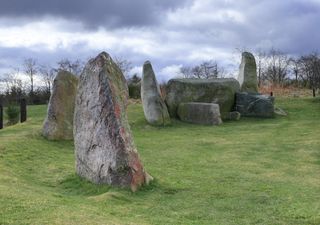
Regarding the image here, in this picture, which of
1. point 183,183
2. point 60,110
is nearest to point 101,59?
point 183,183

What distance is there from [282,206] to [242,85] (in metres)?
18.8

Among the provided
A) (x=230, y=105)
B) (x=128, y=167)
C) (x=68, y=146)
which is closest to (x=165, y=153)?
(x=68, y=146)

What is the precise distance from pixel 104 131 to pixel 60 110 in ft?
21.2

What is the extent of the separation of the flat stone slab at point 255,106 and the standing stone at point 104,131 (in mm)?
13291

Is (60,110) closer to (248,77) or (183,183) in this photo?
(183,183)

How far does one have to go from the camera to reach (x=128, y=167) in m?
9.27

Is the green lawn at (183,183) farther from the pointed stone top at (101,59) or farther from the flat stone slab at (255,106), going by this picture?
the flat stone slab at (255,106)

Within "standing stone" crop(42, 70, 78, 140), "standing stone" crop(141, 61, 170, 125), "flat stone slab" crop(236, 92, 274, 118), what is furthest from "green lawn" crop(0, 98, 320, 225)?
"flat stone slab" crop(236, 92, 274, 118)

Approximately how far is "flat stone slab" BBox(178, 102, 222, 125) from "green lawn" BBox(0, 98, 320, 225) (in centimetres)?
320

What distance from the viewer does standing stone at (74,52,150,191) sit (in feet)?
30.6

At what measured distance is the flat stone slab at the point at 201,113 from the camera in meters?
21.3

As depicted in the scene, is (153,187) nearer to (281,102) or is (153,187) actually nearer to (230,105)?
(230,105)

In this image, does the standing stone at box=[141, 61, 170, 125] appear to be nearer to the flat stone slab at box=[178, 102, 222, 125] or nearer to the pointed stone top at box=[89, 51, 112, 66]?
the flat stone slab at box=[178, 102, 222, 125]

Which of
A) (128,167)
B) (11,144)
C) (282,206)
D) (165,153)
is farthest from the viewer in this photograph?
(165,153)
